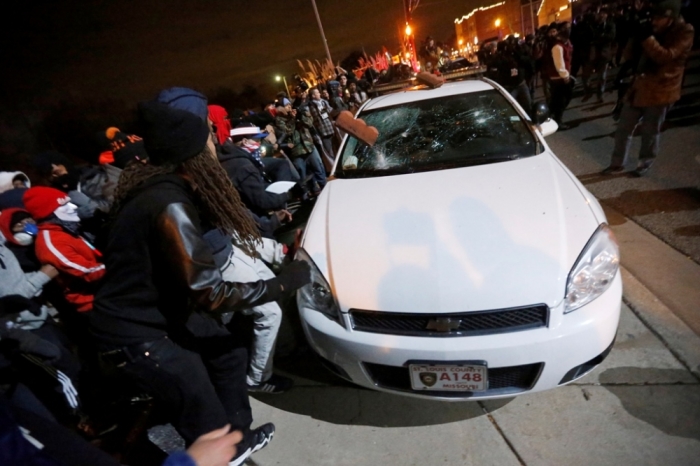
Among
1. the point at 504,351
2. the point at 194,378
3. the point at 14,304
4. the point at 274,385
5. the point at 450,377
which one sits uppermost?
the point at 14,304

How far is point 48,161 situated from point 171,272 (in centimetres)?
299

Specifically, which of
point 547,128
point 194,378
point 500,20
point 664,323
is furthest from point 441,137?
point 500,20

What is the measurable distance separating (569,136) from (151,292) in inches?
267

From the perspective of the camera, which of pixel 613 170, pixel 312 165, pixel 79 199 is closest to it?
pixel 79 199

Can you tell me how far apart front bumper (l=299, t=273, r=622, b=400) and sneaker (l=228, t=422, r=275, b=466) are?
0.71 m

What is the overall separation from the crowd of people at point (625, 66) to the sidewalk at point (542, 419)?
2461mm

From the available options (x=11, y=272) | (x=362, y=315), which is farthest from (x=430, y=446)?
(x=11, y=272)

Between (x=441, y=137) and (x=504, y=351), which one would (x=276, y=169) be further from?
(x=504, y=351)

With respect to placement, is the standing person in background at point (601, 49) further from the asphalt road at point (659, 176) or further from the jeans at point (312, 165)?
the jeans at point (312, 165)

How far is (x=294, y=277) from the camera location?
1630mm

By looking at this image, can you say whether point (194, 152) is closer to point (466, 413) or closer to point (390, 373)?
point (390, 373)

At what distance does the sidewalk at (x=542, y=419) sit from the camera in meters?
1.74

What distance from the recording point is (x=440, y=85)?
12.0ft

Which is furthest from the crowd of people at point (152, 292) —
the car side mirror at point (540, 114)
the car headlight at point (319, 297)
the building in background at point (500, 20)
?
the building in background at point (500, 20)
